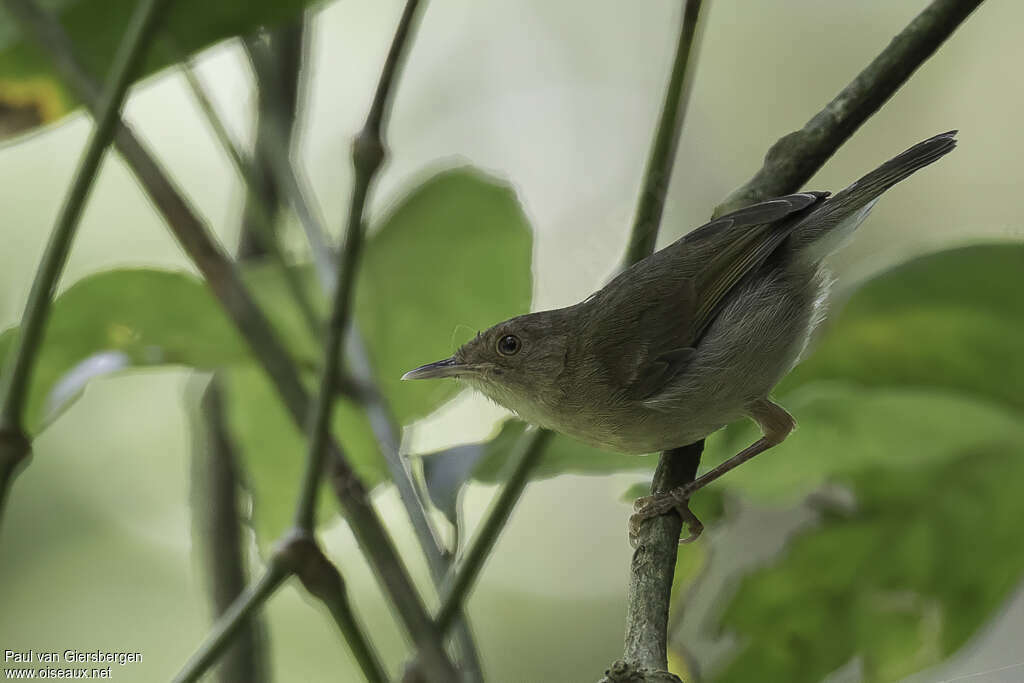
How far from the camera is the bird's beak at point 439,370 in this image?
8.87ft

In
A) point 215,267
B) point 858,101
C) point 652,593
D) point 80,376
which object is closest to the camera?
point 652,593

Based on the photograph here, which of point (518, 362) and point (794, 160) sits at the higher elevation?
point (518, 362)

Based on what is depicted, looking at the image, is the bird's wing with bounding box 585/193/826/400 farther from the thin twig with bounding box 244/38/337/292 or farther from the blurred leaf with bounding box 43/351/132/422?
the blurred leaf with bounding box 43/351/132/422

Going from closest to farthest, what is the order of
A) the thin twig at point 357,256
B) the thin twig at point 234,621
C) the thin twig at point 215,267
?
the thin twig at point 234,621 < the thin twig at point 357,256 < the thin twig at point 215,267

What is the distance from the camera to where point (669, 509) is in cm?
234

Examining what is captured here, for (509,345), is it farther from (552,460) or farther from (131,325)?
(131,325)

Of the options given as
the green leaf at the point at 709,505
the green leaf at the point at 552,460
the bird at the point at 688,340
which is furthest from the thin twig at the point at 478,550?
the bird at the point at 688,340

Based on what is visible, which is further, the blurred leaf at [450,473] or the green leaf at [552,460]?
the green leaf at [552,460]

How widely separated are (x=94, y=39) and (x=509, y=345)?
1.49m

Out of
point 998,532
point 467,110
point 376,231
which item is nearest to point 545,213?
point 467,110

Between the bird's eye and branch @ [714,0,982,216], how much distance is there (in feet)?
3.37

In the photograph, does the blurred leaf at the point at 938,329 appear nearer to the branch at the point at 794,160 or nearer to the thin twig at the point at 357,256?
the branch at the point at 794,160

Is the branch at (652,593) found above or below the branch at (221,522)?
below

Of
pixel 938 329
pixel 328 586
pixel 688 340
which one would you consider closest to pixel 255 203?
pixel 688 340
